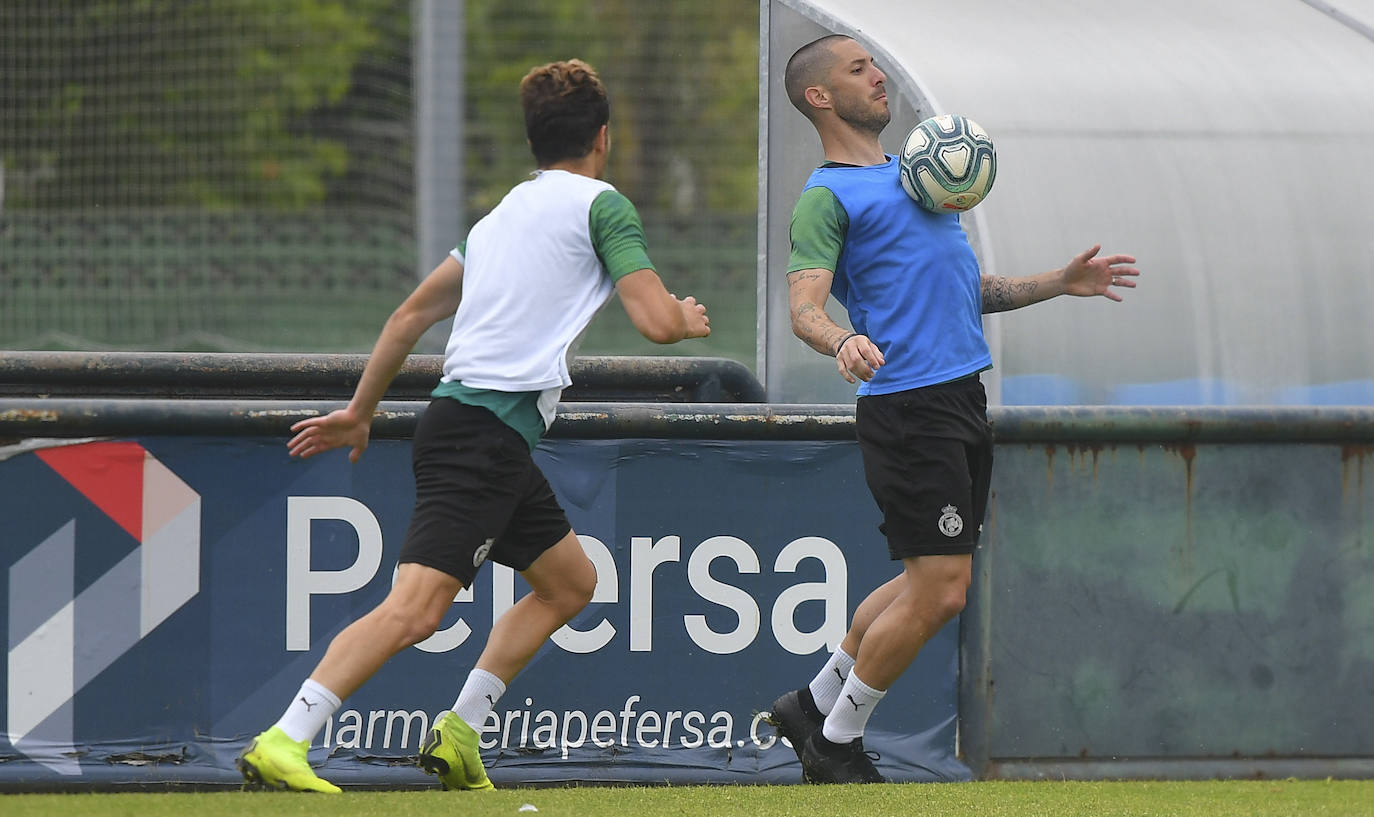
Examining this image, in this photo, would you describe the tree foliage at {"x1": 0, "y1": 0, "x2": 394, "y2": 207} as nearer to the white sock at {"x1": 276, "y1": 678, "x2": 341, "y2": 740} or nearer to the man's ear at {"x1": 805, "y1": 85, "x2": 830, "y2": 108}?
the man's ear at {"x1": 805, "y1": 85, "x2": 830, "y2": 108}

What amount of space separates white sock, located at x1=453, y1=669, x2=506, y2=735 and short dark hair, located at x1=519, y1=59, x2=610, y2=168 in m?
1.41

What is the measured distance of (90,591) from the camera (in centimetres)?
525

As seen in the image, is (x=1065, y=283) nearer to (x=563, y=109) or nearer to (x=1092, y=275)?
(x=1092, y=275)

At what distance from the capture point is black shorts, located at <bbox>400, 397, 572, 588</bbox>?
448cm

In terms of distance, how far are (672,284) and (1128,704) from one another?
14696 millimetres

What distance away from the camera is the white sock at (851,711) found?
5.07 m

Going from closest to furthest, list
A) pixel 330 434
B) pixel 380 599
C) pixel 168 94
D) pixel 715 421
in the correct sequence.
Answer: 1. pixel 330 434
2. pixel 380 599
3. pixel 715 421
4. pixel 168 94

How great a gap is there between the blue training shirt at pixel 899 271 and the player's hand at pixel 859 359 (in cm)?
49

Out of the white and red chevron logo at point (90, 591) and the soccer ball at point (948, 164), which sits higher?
the soccer ball at point (948, 164)

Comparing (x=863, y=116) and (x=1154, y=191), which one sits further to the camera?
(x=1154, y=191)

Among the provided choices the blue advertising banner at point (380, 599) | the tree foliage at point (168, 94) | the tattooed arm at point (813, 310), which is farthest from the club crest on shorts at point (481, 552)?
the tree foliage at point (168, 94)

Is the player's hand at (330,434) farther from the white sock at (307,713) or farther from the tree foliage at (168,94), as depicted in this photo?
the tree foliage at (168,94)

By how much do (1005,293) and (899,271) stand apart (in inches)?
→ 17.0

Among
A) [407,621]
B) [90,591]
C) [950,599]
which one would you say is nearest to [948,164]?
[950,599]
